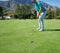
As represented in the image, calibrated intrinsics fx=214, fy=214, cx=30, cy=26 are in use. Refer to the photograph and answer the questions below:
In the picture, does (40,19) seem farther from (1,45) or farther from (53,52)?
(53,52)

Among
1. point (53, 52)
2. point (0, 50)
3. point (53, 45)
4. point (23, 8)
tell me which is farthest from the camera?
point (23, 8)

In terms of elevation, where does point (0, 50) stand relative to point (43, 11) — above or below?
below

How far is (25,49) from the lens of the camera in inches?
276

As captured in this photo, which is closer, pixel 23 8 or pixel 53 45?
pixel 53 45

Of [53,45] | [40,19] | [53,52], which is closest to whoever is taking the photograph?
[53,52]

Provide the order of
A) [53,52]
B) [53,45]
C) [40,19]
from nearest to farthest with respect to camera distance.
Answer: [53,52], [53,45], [40,19]

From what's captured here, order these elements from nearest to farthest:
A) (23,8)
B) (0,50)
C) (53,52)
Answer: (53,52) < (0,50) < (23,8)

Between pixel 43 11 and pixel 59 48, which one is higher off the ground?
pixel 43 11

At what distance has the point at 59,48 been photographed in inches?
278

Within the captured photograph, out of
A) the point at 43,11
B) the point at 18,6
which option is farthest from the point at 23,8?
the point at 43,11

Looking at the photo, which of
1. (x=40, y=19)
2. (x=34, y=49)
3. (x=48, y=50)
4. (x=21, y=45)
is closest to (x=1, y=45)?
(x=21, y=45)

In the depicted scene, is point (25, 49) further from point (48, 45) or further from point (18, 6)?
point (18, 6)

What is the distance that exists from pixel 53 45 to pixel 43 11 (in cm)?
494

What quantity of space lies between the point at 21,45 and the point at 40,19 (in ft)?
15.5
